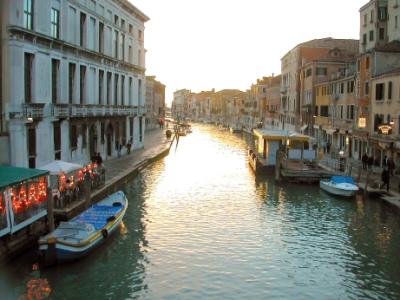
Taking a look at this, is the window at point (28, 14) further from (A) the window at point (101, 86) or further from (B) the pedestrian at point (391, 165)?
(B) the pedestrian at point (391, 165)

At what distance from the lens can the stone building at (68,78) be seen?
75.1 ft

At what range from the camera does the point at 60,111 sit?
28.1 m

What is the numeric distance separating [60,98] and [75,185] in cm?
852

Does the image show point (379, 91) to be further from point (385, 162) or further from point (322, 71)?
point (322, 71)

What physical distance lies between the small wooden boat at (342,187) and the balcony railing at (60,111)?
14.9m

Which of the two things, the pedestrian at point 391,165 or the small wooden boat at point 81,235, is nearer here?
the small wooden boat at point 81,235

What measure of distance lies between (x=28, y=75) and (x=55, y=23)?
446 centimetres

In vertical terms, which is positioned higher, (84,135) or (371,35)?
(371,35)

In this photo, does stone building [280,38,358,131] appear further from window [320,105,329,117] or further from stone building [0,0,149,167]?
stone building [0,0,149,167]

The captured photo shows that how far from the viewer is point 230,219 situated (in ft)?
74.1

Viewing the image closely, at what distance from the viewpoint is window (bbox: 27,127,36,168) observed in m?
24.5

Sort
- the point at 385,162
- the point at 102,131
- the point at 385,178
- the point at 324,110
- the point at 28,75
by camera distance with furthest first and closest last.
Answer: the point at 324,110, the point at 102,131, the point at 385,162, the point at 385,178, the point at 28,75

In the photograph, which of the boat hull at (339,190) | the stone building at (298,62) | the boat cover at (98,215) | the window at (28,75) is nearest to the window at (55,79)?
the window at (28,75)

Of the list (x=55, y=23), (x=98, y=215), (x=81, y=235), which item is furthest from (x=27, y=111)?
(x=81, y=235)
